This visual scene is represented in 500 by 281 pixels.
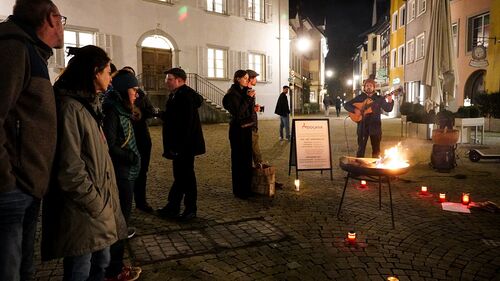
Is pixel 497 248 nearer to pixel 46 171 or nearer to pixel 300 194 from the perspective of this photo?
pixel 300 194

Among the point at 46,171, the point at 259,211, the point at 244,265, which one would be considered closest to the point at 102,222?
the point at 46,171

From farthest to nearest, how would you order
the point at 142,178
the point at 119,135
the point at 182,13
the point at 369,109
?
the point at 182,13, the point at 369,109, the point at 142,178, the point at 119,135

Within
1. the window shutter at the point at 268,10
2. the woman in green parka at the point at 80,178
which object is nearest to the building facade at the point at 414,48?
the window shutter at the point at 268,10

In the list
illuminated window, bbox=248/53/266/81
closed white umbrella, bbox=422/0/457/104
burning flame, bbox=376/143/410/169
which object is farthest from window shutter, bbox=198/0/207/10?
burning flame, bbox=376/143/410/169

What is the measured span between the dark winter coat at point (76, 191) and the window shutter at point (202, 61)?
65.0ft

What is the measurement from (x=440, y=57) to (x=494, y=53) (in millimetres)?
11472

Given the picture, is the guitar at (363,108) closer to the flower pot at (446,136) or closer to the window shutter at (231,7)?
the flower pot at (446,136)

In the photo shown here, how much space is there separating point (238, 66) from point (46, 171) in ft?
72.7

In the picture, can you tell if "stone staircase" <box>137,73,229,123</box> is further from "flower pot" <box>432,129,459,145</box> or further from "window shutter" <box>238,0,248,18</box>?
"flower pot" <box>432,129,459,145</box>

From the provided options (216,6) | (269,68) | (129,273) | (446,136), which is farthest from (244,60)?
(129,273)

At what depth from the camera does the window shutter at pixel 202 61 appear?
2194cm

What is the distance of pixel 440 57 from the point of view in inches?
371

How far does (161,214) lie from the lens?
5555 millimetres

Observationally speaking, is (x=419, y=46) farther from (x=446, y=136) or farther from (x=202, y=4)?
(x=446, y=136)
